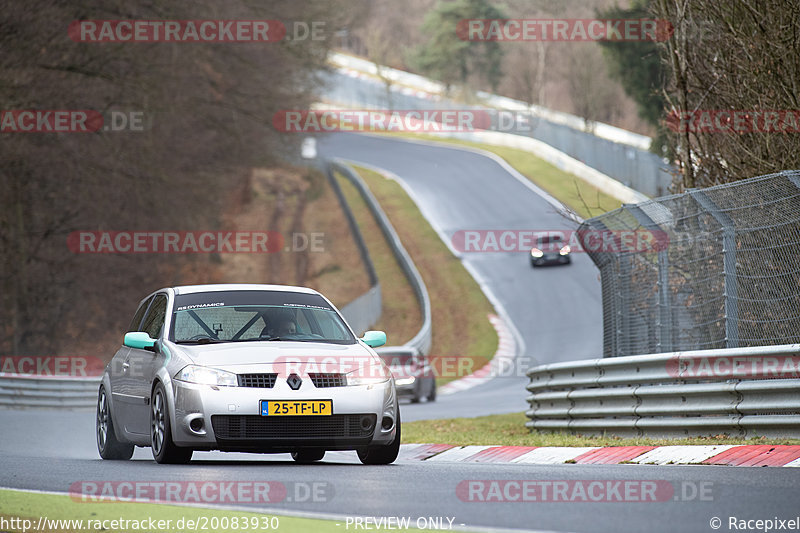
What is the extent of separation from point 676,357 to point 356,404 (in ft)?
11.9

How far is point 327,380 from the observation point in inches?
387

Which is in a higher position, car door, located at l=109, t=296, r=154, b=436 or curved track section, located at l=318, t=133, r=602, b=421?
curved track section, located at l=318, t=133, r=602, b=421

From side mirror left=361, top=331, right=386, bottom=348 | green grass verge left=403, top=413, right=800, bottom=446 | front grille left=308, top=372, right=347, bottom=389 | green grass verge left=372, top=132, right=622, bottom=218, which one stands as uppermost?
green grass verge left=372, top=132, right=622, bottom=218

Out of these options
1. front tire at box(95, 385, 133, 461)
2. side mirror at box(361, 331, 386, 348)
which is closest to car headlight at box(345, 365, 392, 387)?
side mirror at box(361, 331, 386, 348)

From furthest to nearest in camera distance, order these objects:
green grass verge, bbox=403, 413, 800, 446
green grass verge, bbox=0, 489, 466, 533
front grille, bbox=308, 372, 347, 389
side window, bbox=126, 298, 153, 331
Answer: side window, bbox=126, 298, 153, 331 < green grass verge, bbox=403, 413, 800, 446 < front grille, bbox=308, 372, 347, 389 < green grass verge, bbox=0, 489, 466, 533

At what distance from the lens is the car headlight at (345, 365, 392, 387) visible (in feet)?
32.6

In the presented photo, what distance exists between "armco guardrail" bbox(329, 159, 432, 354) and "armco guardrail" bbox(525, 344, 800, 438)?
67.1ft

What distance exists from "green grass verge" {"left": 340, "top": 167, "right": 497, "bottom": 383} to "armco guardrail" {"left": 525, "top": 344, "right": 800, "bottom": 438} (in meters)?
24.9

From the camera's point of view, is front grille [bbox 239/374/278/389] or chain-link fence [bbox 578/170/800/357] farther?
chain-link fence [bbox 578/170/800/357]

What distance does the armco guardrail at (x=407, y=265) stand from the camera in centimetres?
4097

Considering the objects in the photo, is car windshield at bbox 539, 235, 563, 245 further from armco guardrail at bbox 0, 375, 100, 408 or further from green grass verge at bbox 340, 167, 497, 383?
armco guardrail at bbox 0, 375, 100, 408

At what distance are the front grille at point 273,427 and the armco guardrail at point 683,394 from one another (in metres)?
3.67

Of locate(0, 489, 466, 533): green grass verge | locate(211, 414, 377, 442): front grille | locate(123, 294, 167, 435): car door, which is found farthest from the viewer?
locate(123, 294, 167, 435): car door

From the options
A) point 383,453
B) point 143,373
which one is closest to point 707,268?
point 383,453
